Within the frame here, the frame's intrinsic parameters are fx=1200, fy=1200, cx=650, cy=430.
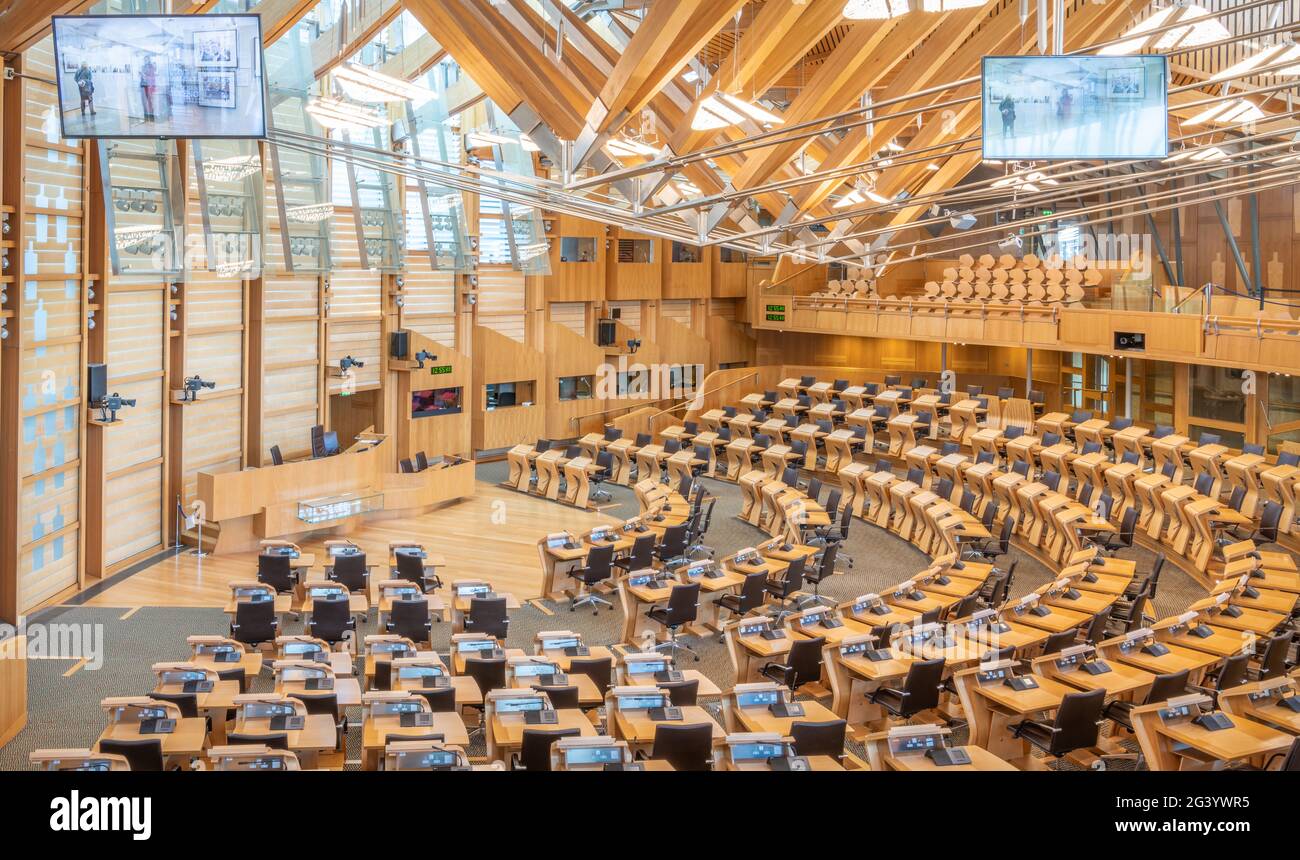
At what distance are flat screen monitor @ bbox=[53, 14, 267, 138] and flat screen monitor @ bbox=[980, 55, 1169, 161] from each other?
16.3ft

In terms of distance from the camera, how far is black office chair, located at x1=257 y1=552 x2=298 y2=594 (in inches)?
529

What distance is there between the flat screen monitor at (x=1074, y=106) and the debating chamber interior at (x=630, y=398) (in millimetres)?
26

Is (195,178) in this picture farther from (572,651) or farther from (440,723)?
(440,723)

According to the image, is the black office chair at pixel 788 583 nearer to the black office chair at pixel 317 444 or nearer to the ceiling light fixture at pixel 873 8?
the ceiling light fixture at pixel 873 8

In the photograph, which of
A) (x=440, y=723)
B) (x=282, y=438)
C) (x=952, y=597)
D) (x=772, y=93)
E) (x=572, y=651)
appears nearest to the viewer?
(x=440, y=723)

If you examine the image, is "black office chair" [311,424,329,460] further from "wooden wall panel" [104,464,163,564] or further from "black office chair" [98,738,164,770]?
"black office chair" [98,738,164,770]

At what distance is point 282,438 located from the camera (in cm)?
1930

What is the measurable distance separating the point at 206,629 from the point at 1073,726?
919cm

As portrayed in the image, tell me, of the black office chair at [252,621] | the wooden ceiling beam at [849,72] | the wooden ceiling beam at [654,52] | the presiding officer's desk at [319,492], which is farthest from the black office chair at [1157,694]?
the presiding officer's desk at [319,492]

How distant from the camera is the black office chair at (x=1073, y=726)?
348 inches

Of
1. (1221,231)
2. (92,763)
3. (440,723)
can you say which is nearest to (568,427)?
(1221,231)

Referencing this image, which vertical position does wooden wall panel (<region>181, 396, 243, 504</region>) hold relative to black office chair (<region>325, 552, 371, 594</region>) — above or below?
above

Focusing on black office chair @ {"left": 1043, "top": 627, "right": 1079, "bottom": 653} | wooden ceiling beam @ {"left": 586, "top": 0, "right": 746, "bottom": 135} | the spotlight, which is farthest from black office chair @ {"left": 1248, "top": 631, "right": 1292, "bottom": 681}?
the spotlight
